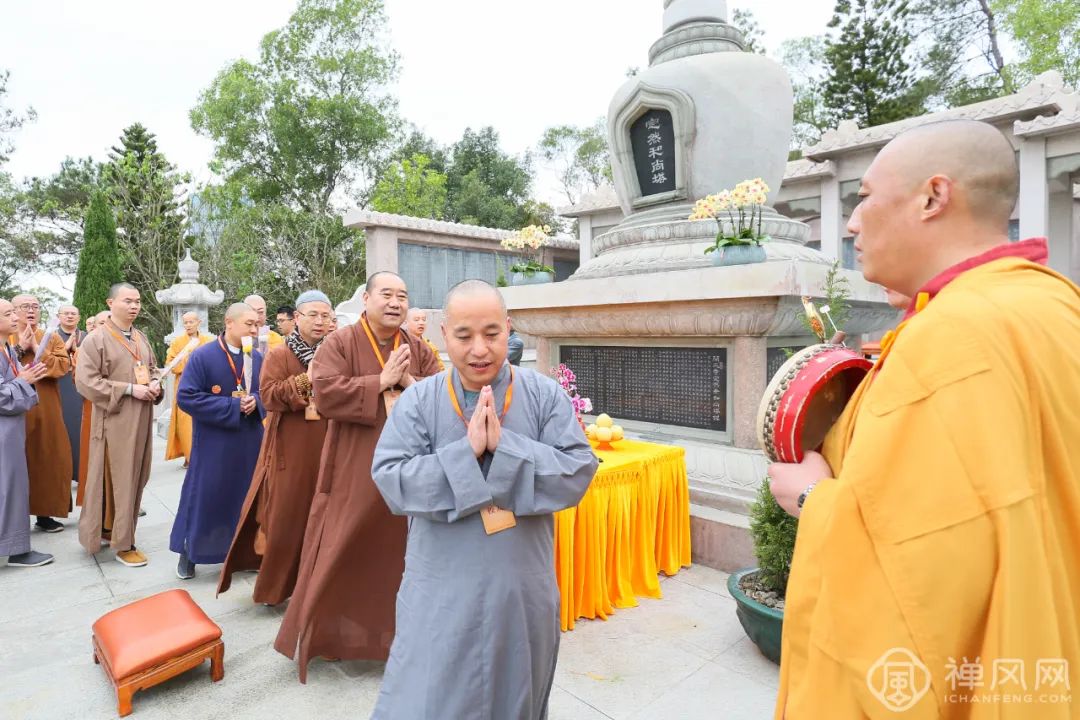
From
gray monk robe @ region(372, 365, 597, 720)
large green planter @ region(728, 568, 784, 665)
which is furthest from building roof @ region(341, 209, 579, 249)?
gray monk robe @ region(372, 365, 597, 720)

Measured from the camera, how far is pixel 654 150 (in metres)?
5.98

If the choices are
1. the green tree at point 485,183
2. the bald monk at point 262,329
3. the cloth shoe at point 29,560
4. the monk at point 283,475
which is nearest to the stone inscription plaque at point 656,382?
the monk at point 283,475

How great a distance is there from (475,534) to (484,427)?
1.12 ft

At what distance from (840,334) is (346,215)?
1098cm

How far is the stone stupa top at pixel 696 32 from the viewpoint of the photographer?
596 cm

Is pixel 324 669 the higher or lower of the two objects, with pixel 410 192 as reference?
lower

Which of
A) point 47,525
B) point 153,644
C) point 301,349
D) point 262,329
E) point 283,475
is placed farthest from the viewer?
point 262,329

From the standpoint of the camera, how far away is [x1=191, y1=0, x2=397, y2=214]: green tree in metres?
24.3

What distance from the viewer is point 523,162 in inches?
1188

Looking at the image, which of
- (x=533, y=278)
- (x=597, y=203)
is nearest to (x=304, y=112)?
(x=597, y=203)

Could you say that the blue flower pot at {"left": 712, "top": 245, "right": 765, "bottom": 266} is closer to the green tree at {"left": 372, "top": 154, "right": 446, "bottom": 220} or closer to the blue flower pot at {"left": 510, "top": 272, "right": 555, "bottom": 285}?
the blue flower pot at {"left": 510, "top": 272, "right": 555, "bottom": 285}

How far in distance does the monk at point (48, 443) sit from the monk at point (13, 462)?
0.77 meters

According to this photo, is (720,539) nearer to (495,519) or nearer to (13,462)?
(495,519)

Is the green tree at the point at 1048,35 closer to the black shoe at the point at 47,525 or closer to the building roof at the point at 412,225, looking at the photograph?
the building roof at the point at 412,225
